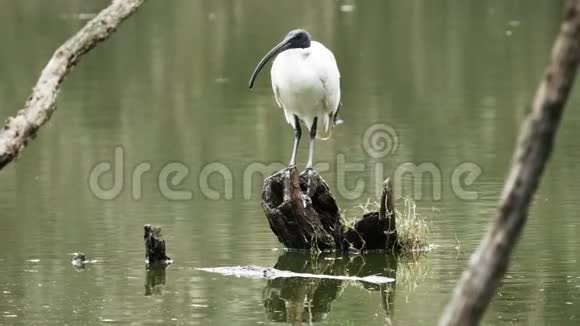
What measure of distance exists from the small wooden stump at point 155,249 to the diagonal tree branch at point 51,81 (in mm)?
5063

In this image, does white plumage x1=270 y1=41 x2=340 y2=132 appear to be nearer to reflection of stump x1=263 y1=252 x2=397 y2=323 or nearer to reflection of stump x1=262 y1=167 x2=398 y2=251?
reflection of stump x1=262 y1=167 x2=398 y2=251

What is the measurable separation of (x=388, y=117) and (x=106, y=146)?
4475mm

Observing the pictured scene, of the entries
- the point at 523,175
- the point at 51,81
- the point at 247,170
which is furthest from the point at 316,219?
the point at 523,175

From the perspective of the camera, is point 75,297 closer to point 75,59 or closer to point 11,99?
point 75,59

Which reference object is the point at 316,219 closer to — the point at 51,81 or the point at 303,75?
the point at 303,75

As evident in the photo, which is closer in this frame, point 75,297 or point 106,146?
point 75,297

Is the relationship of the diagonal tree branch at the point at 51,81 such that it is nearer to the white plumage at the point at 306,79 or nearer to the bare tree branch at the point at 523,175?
the bare tree branch at the point at 523,175

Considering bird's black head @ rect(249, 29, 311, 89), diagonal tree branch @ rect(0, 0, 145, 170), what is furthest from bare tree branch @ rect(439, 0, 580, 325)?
bird's black head @ rect(249, 29, 311, 89)

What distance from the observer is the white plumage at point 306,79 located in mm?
13250

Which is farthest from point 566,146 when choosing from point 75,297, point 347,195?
point 75,297

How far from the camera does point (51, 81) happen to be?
680 cm

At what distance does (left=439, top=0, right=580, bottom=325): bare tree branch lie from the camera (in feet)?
18.4

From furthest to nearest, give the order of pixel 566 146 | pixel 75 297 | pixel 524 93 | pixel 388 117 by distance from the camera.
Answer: pixel 524 93, pixel 388 117, pixel 566 146, pixel 75 297

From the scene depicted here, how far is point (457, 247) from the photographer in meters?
12.5
